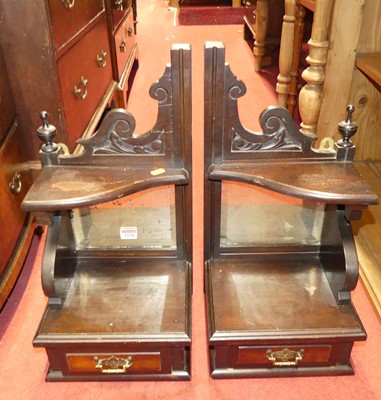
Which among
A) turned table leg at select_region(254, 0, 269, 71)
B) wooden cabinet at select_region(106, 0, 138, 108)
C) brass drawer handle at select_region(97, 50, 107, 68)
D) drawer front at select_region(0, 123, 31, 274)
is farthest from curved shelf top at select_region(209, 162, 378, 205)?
turned table leg at select_region(254, 0, 269, 71)

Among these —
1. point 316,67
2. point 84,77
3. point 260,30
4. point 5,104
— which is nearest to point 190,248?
point 5,104

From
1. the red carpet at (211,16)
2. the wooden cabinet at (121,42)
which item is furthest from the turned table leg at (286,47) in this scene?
the red carpet at (211,16)

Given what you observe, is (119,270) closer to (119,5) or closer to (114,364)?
(114,364)

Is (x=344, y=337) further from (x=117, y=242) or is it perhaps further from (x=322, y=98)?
(x=322, y=98)

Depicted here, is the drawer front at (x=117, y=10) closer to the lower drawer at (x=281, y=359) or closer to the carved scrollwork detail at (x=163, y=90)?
the carved scrollwork detail at (x=163, y=90)

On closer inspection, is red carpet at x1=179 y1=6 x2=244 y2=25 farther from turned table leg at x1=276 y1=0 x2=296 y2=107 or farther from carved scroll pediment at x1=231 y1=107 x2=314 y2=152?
carved scroll pediment at x1=231 y1=107 x2=314 y2=152

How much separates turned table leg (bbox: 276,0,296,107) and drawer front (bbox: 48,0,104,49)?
0.93m

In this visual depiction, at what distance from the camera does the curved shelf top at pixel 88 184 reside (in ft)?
2.86

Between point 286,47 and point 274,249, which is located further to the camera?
point 286,47

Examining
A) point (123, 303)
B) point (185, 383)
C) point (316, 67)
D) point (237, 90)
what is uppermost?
point (237, 90)

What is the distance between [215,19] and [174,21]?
40 cm

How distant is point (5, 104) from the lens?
121 cm

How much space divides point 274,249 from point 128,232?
1.25ft

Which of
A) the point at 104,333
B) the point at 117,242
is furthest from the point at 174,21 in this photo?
the point at 104,333
